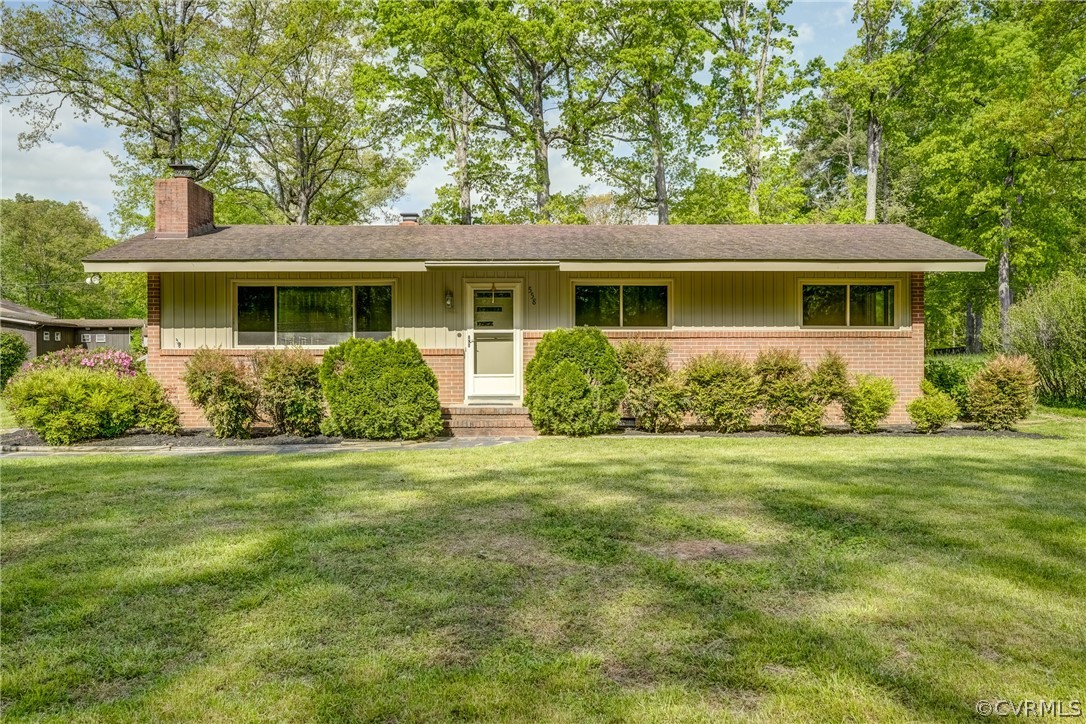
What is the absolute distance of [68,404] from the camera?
8.71m

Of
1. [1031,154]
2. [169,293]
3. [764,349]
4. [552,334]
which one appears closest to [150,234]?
[169,293]

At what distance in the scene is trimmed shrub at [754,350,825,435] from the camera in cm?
927

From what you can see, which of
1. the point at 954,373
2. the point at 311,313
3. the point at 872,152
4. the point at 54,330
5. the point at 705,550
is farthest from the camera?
the point at 54,330

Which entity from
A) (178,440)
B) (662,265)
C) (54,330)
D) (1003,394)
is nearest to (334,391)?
(178,440)

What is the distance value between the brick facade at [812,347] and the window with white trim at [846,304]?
22 centimetres

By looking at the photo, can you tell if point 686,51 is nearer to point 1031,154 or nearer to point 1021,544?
point 1031,154

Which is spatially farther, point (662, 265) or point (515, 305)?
point (515, 305)

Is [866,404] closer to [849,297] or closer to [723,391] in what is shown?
[723,391]

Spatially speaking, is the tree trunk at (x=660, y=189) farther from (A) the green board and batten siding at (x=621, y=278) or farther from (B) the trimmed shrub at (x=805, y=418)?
(B) the trimmed shrub at (x=805, y=418)

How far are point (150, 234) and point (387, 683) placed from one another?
→ 1260cm

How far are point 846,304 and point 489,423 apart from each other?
22.7ft

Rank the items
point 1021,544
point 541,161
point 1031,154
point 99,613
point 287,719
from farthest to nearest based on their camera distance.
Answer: point 541,161, point 1031,154, point 1021,544, point 99,613, point 287,719

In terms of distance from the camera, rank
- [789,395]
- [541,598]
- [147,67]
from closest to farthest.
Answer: [541,598]
[789,395]
[147,67]

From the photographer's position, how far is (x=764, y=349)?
10961 millimetres
